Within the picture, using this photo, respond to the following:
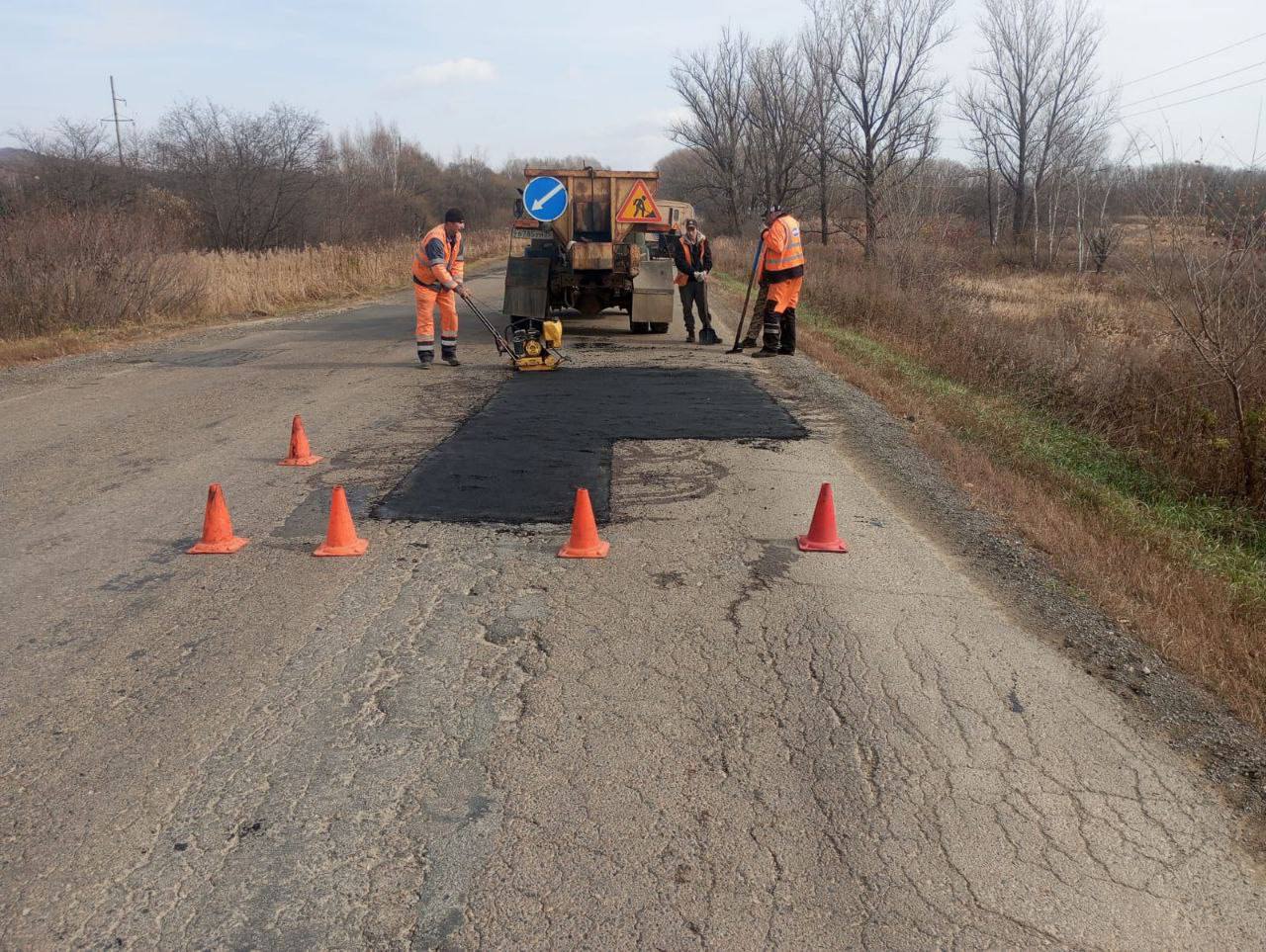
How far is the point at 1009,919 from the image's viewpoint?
2.62m

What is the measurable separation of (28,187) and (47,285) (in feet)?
35.3

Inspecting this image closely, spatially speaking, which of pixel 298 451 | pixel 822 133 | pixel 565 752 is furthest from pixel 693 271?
pixel 822 133

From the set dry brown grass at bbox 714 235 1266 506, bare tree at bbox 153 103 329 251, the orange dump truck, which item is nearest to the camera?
dry brown grass at bbox 714 235 1266 506

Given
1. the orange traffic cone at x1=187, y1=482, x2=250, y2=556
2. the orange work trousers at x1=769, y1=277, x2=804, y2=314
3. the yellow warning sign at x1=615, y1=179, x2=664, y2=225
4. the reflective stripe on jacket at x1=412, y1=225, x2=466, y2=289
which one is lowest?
the orange traffic cone at x1=187, y1=482, x2=250, y2=556

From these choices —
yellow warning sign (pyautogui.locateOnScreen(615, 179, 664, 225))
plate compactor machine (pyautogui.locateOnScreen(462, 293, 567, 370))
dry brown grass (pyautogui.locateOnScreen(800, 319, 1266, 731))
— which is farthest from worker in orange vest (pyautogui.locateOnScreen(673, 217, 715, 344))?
dry brown grass (pyautogui.locateOnScreen(800, 319, 1266, 731))

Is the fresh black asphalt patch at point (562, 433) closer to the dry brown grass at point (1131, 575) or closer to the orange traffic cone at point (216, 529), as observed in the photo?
the orange traffic cone at point (216, 529)

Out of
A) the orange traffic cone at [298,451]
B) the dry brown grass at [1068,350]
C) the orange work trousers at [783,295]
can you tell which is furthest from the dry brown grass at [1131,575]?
the orange traffic cone at [298,451]

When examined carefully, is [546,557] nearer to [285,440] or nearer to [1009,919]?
[1009,919]

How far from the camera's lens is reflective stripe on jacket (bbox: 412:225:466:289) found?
445 inches

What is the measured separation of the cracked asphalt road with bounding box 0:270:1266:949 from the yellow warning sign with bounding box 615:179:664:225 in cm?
904

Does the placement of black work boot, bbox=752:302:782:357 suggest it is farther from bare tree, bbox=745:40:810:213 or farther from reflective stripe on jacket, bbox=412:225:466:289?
bare tree, bbox=745:40:810:213

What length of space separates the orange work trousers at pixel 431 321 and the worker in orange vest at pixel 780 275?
3.84m

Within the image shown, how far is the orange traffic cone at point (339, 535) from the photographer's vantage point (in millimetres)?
5211

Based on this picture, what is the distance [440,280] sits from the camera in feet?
37.2
